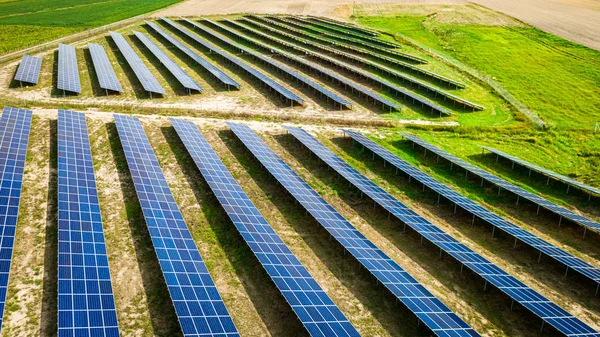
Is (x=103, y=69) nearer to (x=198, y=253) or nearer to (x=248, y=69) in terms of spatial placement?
(x=248, y=69)

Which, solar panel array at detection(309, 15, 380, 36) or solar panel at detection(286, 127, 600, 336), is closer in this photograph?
solar panel at detection(286, 127, 600, 336)

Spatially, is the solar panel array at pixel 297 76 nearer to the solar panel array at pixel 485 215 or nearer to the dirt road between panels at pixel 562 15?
the solar panel array at pixel 485 215

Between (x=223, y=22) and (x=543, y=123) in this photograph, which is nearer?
(x=543, y=123)

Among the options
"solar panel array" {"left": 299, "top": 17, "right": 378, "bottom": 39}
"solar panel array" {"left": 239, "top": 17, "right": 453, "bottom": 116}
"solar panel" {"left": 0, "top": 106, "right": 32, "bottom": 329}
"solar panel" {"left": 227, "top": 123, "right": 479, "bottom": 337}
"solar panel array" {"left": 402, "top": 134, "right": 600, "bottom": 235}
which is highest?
"solar panel array" {"left": 299, "top": 17, "right": 378, "bottom": 39}

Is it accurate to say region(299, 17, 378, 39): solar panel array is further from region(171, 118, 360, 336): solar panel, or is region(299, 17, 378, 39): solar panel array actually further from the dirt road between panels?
region(171, 118, 360, 336): solar panel

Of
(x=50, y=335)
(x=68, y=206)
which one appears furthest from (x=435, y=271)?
(x=68, y=206)

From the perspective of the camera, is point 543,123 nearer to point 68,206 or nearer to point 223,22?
point 68,206

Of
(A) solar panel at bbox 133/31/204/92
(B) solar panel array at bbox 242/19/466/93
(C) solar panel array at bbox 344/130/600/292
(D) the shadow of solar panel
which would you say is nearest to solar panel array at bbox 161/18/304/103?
(A) solar panel at bbox 133/31/204/92

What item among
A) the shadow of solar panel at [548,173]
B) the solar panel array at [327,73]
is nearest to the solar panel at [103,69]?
the solar panel array at [327,73]
